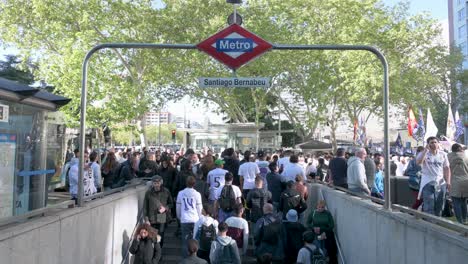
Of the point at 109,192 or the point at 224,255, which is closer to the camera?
the point at 224,255

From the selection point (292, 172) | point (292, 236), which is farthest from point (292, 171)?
point (292, 236)

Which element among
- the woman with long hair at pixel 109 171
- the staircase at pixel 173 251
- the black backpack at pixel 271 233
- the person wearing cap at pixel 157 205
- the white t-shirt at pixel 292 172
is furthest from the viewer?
the woman with long hair at pixel 109 171

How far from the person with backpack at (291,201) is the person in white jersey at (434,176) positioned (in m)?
2.39

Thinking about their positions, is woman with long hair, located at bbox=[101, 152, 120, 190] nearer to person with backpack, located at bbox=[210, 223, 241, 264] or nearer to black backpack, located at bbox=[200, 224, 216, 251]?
black backpack, located at bbox=[200, 224, 216, 251]

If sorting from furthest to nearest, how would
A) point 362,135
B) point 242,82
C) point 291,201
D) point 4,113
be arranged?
point 362,135, point 291,201, point 4,113, point 242,82

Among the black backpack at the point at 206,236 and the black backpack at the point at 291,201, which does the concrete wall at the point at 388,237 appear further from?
the black backpack at the point at 206,236

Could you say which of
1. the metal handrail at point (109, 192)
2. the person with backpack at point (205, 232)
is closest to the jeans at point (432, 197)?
the person with backpack at point (205, 232)

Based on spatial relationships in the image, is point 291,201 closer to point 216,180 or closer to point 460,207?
point 216,180

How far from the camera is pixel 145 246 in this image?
8.04 meters

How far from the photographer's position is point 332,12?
31422mm

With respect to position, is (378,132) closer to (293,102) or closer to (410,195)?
(293,102)

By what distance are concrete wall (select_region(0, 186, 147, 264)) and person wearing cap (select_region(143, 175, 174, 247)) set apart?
0.34 meters

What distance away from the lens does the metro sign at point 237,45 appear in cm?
704

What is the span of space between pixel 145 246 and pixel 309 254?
2645 mm
